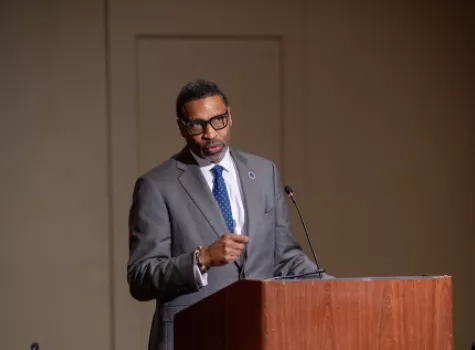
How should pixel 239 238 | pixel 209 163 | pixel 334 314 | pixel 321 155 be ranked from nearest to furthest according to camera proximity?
pixel 334 314 < pixel 239 238 < pixel 209 163 < pixel 321 155

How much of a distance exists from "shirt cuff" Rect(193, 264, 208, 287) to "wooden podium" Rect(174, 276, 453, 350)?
1.05 ft

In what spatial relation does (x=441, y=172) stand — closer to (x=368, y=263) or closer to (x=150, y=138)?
(x=368, y=263)

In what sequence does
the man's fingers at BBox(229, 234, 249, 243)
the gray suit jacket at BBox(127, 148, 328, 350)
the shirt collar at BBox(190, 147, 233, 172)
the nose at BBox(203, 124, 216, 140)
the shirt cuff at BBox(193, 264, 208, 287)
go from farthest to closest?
the shirt collar at BBox(190, 147, 233, 172) < the nose at BBox(203, 124, 216, 140) < the gray suit jacket at BBox(127, 148, 328, 350) < the shirt cuff at BBox(193, 264, 208, 287) < the man's fingers at BBox(229, 234, 249, 243)

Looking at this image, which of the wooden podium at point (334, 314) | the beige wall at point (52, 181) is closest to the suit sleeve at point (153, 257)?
the wooden podium at point (334, 314)

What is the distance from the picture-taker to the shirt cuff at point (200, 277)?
10.0 ft

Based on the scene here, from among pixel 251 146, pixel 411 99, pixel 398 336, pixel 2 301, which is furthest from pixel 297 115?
pixel 398 336

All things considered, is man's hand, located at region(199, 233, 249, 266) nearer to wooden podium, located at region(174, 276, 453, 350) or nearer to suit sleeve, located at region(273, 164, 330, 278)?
wooden podium, located at region(174, 276, 453, 350)

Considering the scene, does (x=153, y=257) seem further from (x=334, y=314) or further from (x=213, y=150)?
(x=334, y=314)

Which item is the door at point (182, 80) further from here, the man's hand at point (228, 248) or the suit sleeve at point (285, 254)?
the man's hand at point (228, 248)

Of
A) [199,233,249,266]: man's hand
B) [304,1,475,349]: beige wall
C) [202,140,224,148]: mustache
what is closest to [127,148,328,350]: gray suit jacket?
[202,140,224,148]: mustache

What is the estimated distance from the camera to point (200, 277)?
308 centimetres

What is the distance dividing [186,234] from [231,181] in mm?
269

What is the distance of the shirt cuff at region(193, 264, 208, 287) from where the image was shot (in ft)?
10.0

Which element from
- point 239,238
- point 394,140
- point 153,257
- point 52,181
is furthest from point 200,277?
point 394,140
